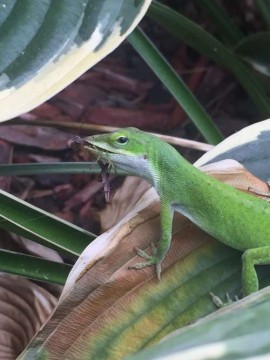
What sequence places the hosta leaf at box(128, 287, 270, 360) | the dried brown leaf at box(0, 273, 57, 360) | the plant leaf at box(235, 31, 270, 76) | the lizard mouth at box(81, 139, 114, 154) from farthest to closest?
the plant leaf at box(235, 31, 270, 76), the dried brown leaf at box(0, 273, 57, 360), the lizard mouth at box(81, 139, 114, 154), the hosta leaf at box(128, 287, 270, 360)

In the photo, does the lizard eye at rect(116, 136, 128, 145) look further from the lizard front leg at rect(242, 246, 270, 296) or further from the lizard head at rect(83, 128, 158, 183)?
the lizard front leg at rect(242, 246, 270, 296)

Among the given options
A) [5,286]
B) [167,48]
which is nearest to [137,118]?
[167,48]

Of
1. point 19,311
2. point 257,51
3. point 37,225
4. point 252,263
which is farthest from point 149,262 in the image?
point 257,51

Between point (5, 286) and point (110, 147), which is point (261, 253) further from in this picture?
point (5, 286)

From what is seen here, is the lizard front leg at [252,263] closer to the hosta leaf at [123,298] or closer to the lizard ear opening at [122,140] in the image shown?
the hosta leaf at [123,298]

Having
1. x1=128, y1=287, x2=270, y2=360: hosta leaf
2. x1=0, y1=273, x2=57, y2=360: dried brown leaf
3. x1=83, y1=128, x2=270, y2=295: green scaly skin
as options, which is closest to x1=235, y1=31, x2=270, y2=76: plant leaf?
x1=83, y1=128, x2=270, y2=295: green scaly skin

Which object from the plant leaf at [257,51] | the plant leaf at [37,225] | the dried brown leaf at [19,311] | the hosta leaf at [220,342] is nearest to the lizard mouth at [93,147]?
the plant leaf at [37,225]
